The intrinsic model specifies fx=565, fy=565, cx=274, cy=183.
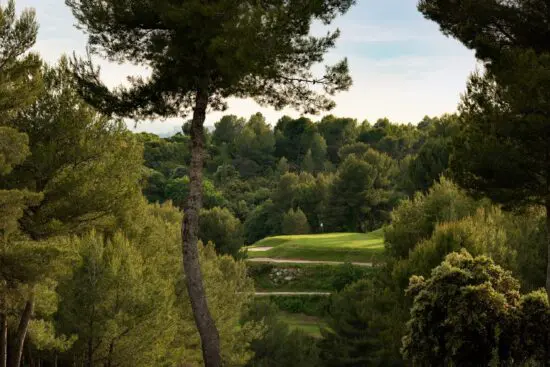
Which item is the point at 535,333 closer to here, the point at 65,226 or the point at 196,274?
the point at 196,274

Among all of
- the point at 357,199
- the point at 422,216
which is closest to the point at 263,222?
the point at 357,199

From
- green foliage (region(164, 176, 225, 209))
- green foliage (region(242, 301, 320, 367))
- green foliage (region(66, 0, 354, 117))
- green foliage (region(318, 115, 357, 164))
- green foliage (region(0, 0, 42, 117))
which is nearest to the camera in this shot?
green foliage (region(66, 0, 354, 117))

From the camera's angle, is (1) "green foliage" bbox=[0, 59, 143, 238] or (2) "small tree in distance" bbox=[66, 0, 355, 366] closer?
(2) "small tree in distance" bbox=[66, 0, 355, 366]

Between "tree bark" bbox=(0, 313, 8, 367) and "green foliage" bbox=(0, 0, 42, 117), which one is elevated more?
"green foliage" bbox=(0, 0, 42, 117)

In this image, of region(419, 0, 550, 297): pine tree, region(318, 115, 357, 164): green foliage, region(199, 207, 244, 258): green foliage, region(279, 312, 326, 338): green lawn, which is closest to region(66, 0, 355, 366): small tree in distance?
region(419, 0, 550, 297): pine tree

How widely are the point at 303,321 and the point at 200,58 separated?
98.3 feet

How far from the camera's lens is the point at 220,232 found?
45.4 metres

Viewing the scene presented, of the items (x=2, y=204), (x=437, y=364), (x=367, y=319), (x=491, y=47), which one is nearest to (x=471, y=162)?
(x=491, y=47)

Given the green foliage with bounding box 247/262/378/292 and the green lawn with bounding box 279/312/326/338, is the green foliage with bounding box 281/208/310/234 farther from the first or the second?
the green lawn with bounding box 279/312/326/338

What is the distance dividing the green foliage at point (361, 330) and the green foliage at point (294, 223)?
3715 cm

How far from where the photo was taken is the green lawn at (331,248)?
46.5 m

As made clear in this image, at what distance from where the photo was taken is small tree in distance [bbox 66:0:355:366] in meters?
9.88

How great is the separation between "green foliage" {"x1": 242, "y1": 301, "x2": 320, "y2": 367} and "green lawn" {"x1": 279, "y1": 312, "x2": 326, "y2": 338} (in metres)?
5.42

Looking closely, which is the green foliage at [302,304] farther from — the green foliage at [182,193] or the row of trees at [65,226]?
the green foliage at [182,193]
